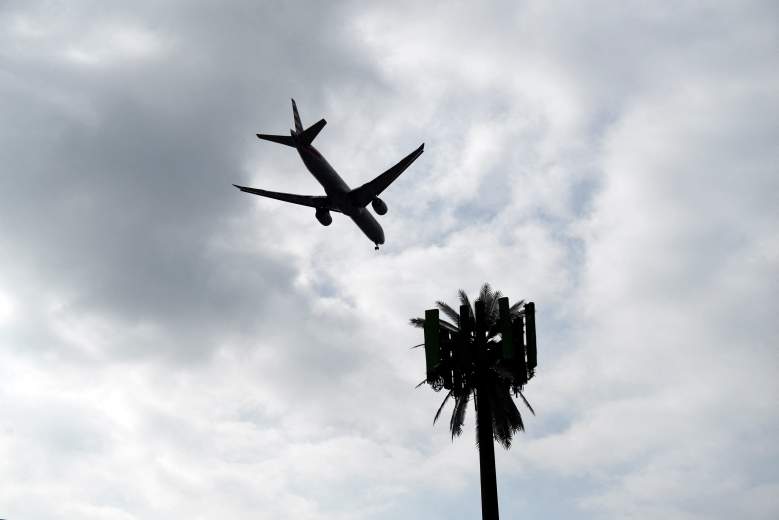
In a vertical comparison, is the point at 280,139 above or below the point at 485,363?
above

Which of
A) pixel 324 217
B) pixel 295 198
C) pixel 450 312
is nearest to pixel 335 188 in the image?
pixel 324 217

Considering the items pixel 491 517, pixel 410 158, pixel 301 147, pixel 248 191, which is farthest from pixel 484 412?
pixel 248 191

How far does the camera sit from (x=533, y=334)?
35344mm

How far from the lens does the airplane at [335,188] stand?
214 feet

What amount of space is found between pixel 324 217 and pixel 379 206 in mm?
5105

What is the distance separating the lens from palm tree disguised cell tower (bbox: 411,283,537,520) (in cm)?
3472

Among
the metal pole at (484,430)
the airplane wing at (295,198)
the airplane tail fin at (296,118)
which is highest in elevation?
the airplane tail fin at (296,118)

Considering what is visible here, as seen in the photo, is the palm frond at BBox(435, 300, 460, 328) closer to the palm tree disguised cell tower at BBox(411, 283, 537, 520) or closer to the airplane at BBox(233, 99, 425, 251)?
the palm tree disguised cell tower at BBox(411, 283, 537, 520)

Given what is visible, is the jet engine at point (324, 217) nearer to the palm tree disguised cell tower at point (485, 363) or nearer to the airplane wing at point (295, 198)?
the airplane wing at point (295, 198)

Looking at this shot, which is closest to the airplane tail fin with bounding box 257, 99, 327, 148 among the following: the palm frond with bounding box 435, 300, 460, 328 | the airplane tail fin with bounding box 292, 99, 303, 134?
the airplane tail fin with bounding box 292, 99, 303, 134

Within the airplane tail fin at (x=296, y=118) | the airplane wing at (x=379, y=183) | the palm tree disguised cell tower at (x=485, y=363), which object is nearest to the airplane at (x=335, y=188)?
the airplane wing at (x=379, y=183)

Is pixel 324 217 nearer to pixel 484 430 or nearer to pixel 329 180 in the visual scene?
pixel 329 180

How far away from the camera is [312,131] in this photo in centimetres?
6644

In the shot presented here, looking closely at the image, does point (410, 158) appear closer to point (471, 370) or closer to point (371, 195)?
point (371, 195)
